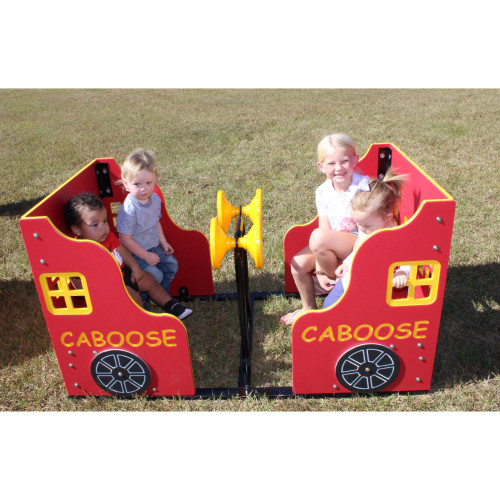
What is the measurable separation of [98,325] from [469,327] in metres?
2.26

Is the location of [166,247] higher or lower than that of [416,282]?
lower

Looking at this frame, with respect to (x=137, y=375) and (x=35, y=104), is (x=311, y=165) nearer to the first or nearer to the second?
(x=137, y=375)

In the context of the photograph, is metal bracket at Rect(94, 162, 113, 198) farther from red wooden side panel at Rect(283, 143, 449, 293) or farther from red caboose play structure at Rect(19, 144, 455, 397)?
red wooden side panel at Rect(283, 143, 449, 293)

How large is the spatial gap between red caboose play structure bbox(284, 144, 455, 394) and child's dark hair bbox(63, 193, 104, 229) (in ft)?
4.20

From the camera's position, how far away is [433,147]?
6902 mm

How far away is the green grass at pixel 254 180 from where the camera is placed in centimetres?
256

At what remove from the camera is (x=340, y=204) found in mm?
2650

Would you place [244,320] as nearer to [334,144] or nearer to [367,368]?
[367,368]

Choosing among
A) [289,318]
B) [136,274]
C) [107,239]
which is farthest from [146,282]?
[289,318]

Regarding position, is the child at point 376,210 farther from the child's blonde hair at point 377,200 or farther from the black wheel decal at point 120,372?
the black wheel decal at point 120,372

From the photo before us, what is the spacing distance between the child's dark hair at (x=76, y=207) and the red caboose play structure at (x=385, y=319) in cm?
128

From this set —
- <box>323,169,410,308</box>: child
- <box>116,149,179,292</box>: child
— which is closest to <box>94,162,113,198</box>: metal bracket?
<box>116,149,179,292</box>: child

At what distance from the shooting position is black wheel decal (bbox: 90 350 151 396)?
233cm

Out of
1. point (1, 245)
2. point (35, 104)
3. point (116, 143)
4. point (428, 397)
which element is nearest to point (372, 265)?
point (428, 397)
